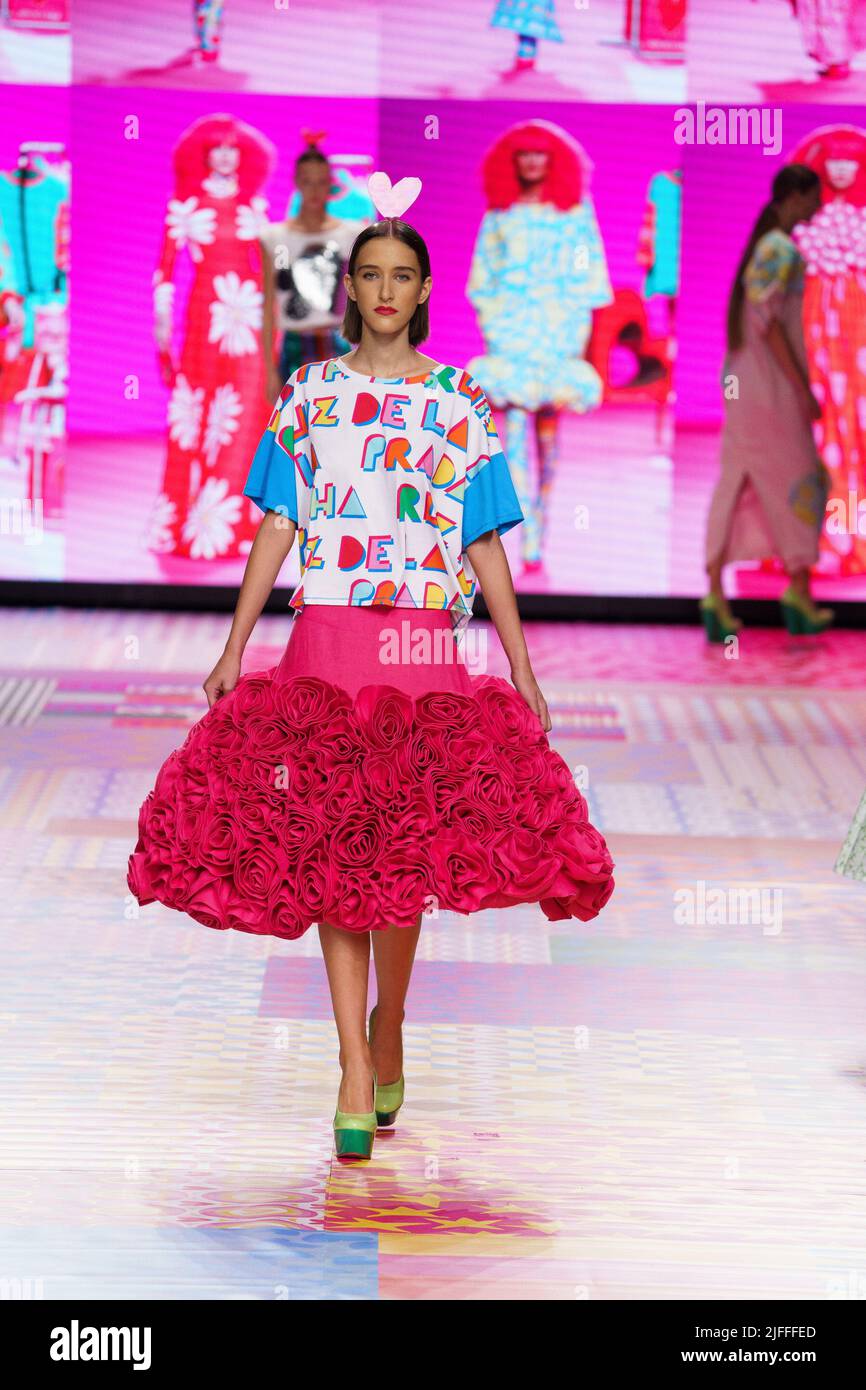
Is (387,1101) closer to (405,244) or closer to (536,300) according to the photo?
(405,244)

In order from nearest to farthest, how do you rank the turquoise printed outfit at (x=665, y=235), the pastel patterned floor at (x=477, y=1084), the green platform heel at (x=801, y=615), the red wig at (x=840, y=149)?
the pastel patterned floor at (x=477, y=1084), the green platform heel at (x=801, y=615), the red wig at (x=840, y=149), the turquoise printed outfit at (x=665, y=235)

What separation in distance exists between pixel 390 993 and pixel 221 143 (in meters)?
6.93

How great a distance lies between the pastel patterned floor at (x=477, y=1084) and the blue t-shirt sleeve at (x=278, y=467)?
0.84 m

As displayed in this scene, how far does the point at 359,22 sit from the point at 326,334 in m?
1.34

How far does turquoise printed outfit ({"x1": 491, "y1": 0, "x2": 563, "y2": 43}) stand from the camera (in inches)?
360

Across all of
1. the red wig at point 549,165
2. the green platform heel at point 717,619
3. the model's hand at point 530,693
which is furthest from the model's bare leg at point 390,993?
the red wig at point 549,165

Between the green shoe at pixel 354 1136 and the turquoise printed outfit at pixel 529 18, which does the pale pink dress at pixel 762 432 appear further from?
the green shoe at pixel 354 1136

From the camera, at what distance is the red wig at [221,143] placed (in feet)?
30.1

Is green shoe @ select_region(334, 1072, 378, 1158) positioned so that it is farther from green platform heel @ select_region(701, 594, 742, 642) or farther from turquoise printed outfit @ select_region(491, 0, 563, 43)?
turquoise printed outfit @ select_region(491, 0, 563, 43)

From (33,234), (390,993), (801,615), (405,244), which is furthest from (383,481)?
(33,234)

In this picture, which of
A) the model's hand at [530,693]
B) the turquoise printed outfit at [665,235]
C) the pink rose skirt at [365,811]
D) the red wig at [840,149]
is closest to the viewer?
the pink rose skirt at [365,811]

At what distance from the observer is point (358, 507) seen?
9.32ft
